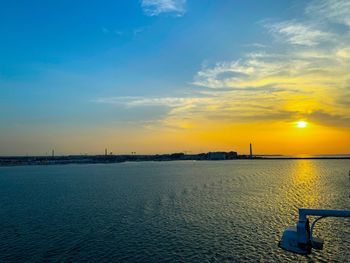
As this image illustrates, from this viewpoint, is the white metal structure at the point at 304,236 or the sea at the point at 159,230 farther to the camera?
the sea at the point at 159,230

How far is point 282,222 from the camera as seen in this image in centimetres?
3866

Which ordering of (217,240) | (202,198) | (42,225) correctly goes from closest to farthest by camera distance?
1. (217,240)
2. (42,225)
3. (202,198)

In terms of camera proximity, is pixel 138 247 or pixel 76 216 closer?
pixel 138 247

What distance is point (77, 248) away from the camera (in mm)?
27906

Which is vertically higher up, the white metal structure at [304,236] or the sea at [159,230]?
the white metal structure at [304,236]

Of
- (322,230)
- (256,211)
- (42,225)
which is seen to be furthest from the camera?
(256,211)

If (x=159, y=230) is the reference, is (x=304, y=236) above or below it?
above

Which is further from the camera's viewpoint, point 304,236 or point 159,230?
point 159,230

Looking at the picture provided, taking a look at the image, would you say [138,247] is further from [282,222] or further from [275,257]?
[282,222]

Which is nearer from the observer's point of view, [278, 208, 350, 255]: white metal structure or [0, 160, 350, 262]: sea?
[278, 208, 350, 255]: white metal structure

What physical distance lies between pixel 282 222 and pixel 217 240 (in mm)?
13342

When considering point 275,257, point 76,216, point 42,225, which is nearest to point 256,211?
point 275,257

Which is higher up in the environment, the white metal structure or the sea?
the white metal structure

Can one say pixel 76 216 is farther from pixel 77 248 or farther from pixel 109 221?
pixel 77 248
